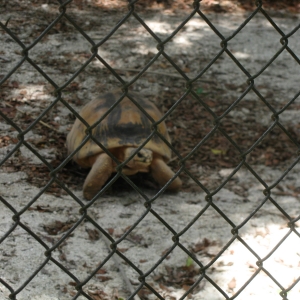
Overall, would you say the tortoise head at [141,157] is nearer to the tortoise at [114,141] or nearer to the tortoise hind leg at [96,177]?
the tortoise at [114,141]

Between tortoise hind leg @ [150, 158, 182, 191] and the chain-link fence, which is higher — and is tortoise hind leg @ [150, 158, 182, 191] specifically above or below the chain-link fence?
below

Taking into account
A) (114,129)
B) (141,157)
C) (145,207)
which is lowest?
(141,157)

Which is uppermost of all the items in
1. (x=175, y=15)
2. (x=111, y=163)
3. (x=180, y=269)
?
(x=180, y=269)

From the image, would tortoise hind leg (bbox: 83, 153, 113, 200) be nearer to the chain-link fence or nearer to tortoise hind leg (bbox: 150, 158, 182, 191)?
the chain-link fence

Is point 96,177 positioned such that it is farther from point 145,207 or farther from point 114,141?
point 145,207

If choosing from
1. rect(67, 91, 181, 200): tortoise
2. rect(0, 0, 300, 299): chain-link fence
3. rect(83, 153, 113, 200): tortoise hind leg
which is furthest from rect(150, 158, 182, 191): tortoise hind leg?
rect(83, 153, 113, 200): tortoise hind leg

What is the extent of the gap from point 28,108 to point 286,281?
127 inches

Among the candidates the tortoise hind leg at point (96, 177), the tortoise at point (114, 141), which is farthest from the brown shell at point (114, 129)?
the tortoise hind leg at point (96, 177)

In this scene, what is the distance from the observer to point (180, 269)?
11.4ft

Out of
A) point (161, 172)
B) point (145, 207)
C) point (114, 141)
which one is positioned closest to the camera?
point (145, 207)

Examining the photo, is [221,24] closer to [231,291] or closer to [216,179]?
[216,179]

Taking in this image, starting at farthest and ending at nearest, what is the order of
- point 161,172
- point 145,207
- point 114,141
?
point 161,172, point 114,141, point 145,207

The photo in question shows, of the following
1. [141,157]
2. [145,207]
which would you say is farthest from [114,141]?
[145,207]

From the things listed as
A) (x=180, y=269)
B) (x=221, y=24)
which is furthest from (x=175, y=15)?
(x=180, y=269)
